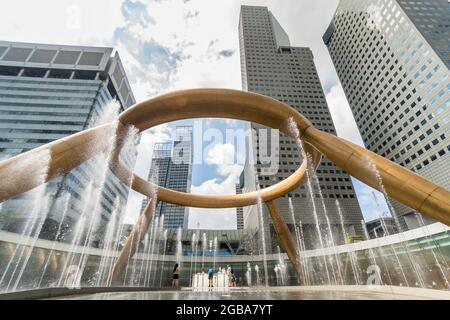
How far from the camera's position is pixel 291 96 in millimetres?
79500

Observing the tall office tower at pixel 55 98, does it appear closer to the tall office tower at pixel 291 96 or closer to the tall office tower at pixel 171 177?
the tall office tower at pixel 171 177

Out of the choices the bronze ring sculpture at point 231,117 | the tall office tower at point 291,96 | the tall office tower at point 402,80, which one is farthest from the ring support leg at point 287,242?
the tall office tower at point 402,80

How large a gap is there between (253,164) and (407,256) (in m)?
44.8

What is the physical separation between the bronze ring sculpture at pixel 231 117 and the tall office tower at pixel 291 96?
130ft

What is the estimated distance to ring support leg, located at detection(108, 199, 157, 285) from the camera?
41.1ft

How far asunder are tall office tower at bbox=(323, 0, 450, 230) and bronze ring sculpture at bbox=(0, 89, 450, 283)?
46.5 m

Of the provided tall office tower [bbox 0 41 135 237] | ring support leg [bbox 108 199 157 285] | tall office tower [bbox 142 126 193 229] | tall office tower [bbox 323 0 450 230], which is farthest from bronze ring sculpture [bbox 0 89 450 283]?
tall office tower [bbox 142 126 193 229]

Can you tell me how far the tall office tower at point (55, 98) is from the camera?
5497 centimetres

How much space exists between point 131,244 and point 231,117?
384 inches

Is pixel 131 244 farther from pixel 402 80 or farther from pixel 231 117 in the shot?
pixel 402 80

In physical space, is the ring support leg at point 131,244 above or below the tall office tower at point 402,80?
below

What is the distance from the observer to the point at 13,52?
235 feet

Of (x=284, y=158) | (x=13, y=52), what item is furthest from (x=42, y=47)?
(x=284, y=158)
